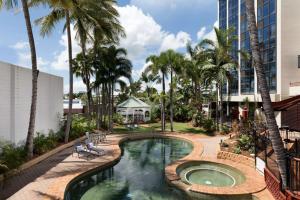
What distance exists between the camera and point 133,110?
116 feet

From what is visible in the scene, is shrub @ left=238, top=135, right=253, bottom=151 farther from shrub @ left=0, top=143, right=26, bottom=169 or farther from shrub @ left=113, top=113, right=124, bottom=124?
shrub @ left=113, top=113, right=124, bottom=124

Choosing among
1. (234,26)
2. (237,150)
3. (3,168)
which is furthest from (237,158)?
(234,26)

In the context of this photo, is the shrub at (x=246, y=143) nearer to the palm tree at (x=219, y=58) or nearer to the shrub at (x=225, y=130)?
the shrub at (x=225, y=130)

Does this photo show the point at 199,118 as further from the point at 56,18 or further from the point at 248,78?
the point at 56,18

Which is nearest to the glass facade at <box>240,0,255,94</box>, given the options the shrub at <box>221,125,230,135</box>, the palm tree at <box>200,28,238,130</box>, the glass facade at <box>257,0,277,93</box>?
the glass facade at <box>257,0,277,93</box>

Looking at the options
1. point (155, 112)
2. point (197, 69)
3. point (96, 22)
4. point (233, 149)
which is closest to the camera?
point (233, 149)

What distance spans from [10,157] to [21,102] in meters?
3.98

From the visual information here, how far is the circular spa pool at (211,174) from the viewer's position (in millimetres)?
11695

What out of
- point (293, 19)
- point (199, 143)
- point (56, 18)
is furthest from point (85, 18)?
point (293, 19)

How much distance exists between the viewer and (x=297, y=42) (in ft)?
84.7

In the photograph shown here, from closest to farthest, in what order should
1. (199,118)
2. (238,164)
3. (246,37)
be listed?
(238,164) → (199,118) → (246,37)

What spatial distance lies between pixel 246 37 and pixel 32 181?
98.9 ft

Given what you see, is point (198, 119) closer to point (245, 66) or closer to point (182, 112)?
point (182, 112)

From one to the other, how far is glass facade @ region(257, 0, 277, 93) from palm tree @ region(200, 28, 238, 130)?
17.3 ft
